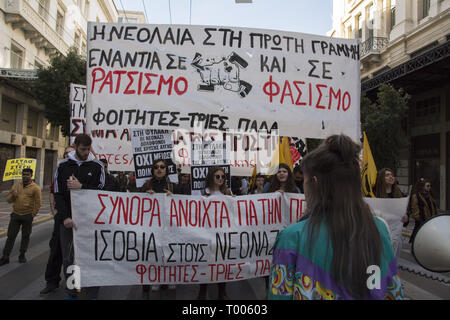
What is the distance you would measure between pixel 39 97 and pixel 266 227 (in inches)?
833

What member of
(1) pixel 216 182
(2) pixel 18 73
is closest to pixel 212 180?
(1) pixel 216 182

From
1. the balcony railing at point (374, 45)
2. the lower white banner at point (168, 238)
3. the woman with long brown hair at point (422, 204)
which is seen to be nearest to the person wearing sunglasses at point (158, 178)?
the lower white banner at point (168, 238)

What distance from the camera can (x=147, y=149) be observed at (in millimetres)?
4109

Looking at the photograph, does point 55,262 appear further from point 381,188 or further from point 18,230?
point 381,188

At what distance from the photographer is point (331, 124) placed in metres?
4.40

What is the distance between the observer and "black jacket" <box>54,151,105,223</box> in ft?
12.6

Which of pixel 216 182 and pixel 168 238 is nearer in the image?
pixel 168 238

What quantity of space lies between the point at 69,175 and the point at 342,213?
11.0ft

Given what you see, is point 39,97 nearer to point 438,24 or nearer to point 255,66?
point 255,66

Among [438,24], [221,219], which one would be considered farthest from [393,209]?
[438,24]

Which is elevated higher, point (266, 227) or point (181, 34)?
point (181, 34)

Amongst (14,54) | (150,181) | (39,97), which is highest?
(14,54)

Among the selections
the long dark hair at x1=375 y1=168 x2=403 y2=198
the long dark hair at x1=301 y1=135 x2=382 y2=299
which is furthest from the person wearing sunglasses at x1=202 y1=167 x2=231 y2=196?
the long dark hair at x1=301 y1=135 x2=382 y2=299

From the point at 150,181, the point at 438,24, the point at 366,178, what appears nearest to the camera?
the point at 150,181
